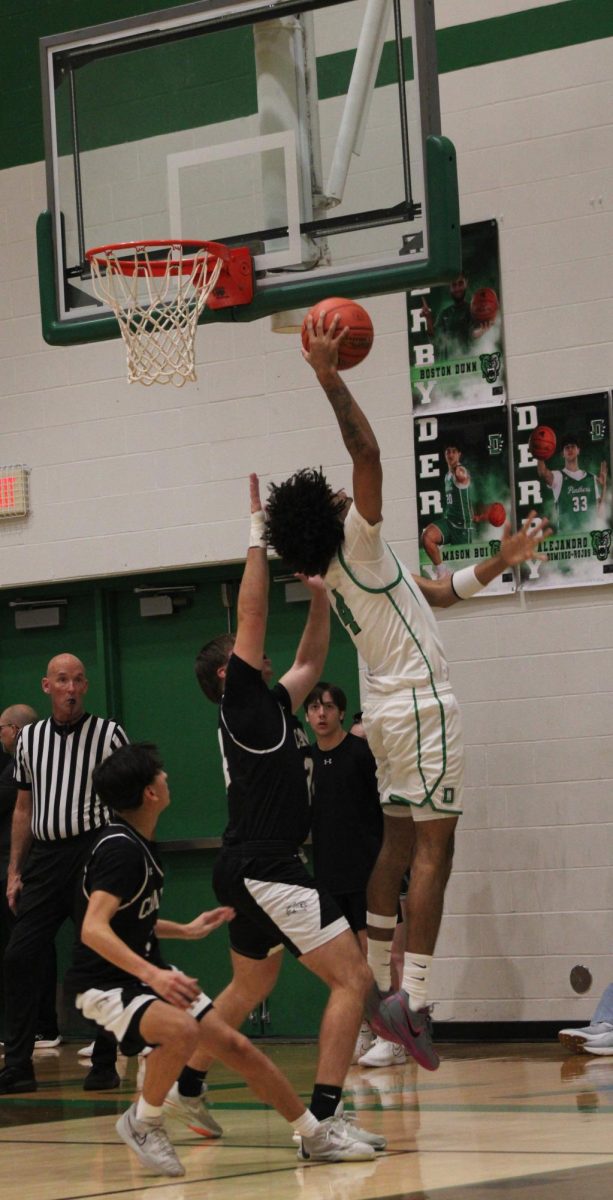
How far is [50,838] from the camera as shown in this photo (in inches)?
334

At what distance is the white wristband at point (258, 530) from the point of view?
5.81 m

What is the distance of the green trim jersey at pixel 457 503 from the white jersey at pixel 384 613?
A: 3028 mm

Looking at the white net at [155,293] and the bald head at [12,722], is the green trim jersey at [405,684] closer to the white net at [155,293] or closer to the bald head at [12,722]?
the white net at [155,293]

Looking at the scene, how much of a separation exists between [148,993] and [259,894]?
0.47 meters

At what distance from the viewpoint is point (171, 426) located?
1034cm

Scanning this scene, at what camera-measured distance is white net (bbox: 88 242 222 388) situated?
24.4ft

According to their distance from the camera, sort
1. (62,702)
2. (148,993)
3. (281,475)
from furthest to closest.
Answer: (281,475), (62,702), (148,993)

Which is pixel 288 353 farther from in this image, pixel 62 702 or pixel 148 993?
pixel 148 993

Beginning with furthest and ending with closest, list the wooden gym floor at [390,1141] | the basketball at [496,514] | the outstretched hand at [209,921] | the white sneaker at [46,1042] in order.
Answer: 1. the white sneaker at [46,1042]
2. the basketball at [496,514]
3. the outstretched hand at [209,921]
4. the wooden gym floor at [390,1141]

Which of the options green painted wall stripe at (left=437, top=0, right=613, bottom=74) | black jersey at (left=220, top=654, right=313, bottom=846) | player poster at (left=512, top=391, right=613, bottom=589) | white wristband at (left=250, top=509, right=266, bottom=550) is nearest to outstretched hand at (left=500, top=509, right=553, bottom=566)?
white wristband at (left=250, top=509, right=266, bottom=550)

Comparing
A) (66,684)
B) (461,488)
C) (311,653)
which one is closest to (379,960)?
(311,653)

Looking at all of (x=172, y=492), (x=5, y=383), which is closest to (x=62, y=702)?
(x=172, y=492)

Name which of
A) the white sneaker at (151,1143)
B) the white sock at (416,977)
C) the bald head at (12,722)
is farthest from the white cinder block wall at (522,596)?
the white sneaker at (151,1143)

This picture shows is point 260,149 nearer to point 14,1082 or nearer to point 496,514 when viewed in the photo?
point 496,514
